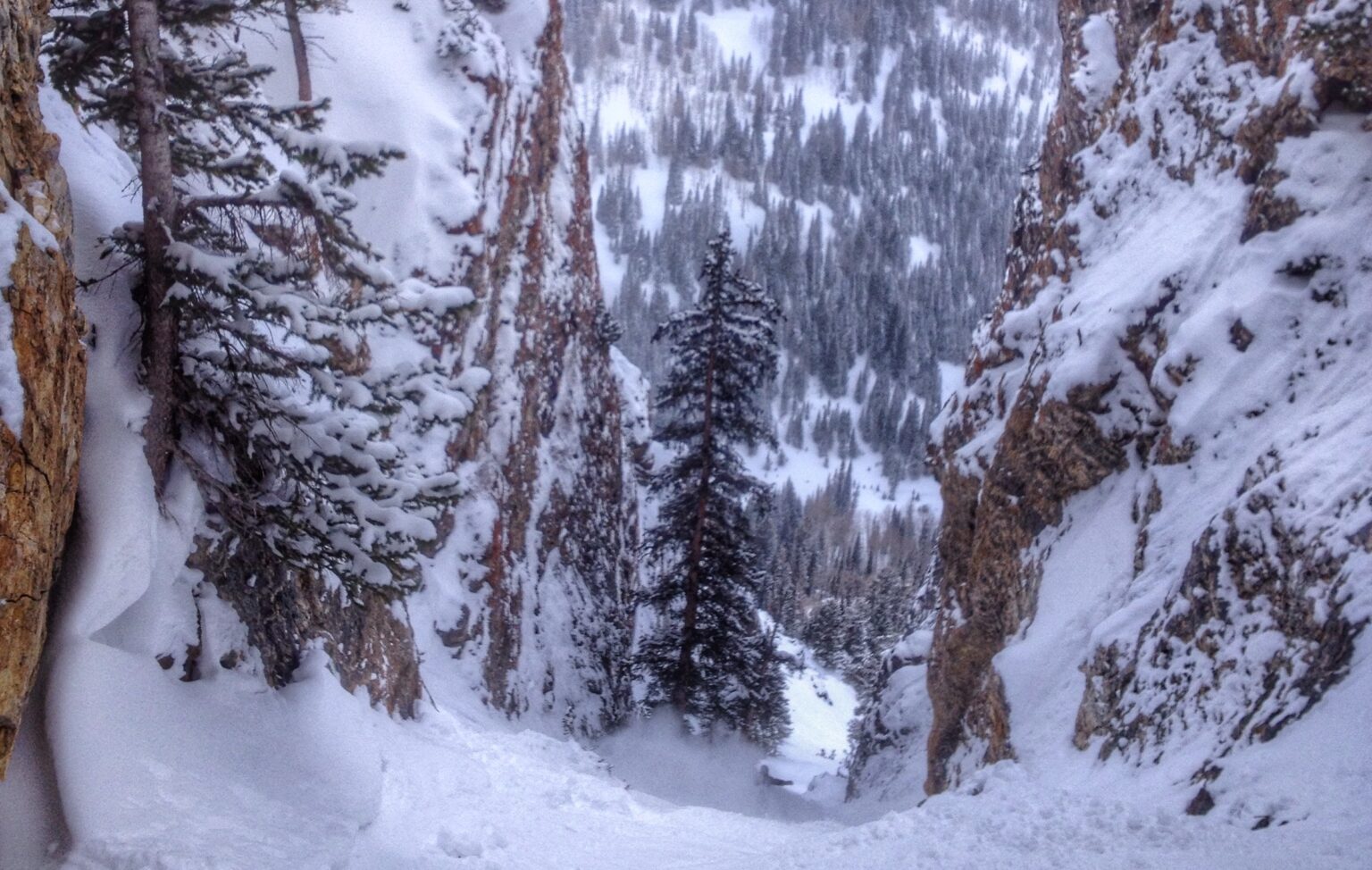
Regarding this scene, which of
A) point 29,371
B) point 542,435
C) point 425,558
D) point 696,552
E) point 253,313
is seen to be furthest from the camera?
point 542,435

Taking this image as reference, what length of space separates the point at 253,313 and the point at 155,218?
90 centimetres

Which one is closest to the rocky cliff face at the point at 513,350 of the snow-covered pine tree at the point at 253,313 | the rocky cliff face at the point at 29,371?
the snow-covered pine tree at the point at 253,313

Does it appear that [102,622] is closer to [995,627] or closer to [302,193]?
[302,193]

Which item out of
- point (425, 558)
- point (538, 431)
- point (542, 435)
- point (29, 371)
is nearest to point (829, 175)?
point (542, 435)

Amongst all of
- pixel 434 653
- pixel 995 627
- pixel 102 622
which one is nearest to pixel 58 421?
pixel 102 622

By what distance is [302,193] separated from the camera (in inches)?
235

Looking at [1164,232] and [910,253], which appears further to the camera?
[910,253]

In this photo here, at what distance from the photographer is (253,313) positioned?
6.29 meters

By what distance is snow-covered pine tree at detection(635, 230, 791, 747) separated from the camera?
17344mm

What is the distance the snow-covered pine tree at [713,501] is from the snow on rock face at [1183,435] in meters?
4.24

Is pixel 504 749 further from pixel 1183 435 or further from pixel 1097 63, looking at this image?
pixel 1097 63

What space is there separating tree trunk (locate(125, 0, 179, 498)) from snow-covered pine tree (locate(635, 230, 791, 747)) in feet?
37.7

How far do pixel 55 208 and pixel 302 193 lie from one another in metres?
1.39

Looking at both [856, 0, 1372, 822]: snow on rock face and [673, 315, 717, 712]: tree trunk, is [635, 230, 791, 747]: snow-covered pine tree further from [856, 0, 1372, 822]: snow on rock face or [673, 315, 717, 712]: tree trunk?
[856, 0, 1372, 822]: snow on rock face
